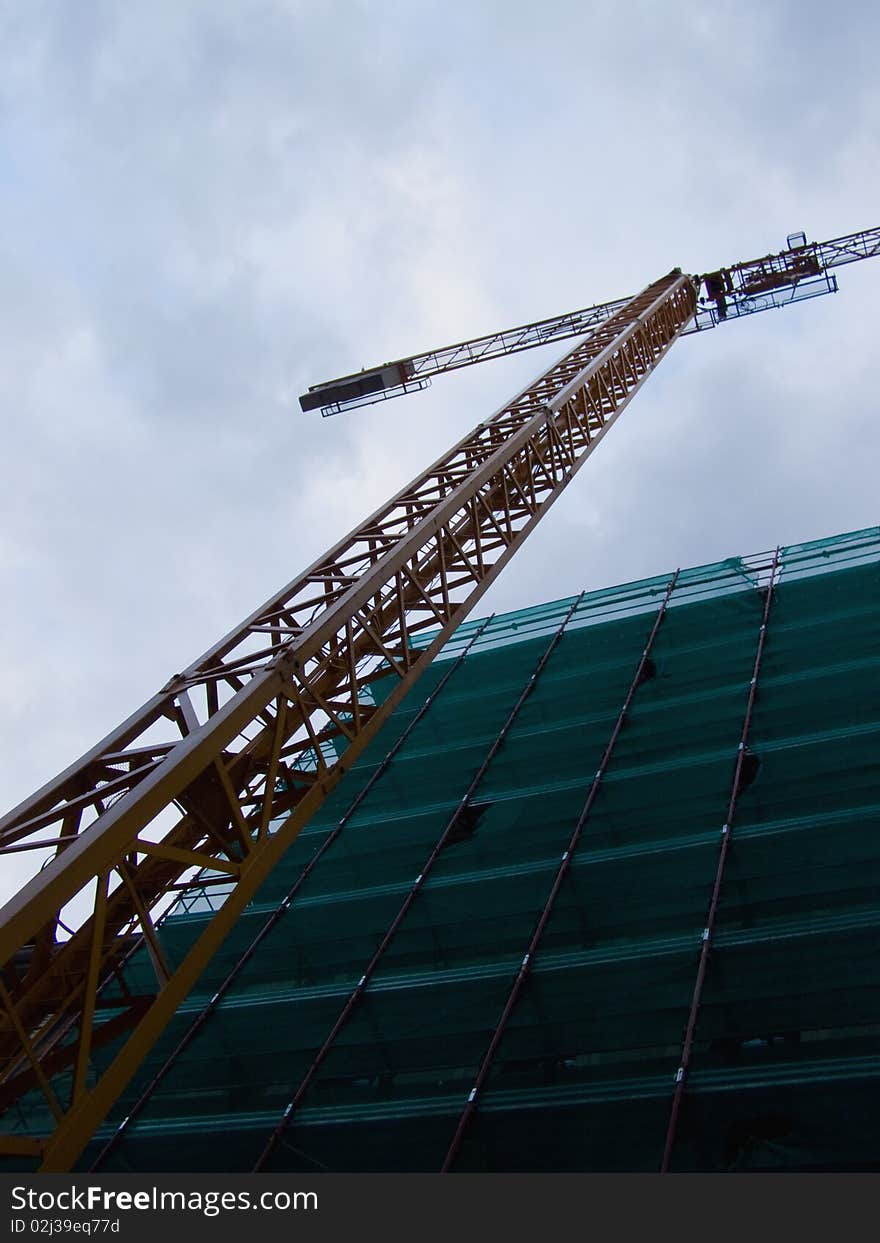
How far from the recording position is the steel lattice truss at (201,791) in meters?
8.07

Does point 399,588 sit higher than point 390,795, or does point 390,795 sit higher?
point 399,588

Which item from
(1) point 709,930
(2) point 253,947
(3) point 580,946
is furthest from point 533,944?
(2) point 253,947

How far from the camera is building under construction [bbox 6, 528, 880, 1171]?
31.9ft

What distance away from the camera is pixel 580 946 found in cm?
1188

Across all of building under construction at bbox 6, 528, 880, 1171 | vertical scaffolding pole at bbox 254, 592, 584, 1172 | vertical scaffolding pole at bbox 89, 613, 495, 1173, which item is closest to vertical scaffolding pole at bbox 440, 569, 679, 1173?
building under construction at bbox 6, 528, 880, 1171

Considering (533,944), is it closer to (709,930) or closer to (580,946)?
(580,946)

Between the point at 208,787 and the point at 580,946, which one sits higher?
the point at 208,787

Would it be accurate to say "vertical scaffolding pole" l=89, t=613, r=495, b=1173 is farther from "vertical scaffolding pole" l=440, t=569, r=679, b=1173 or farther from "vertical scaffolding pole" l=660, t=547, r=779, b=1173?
"vertical scaffolding pole" l=660, t=547, r=779, b=1173

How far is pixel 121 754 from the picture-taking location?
9883mm

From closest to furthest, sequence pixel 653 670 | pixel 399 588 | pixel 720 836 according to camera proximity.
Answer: pixel 720 836, pixel 399 588, pixel 653 670

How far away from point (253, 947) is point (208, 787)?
451 centimetres
